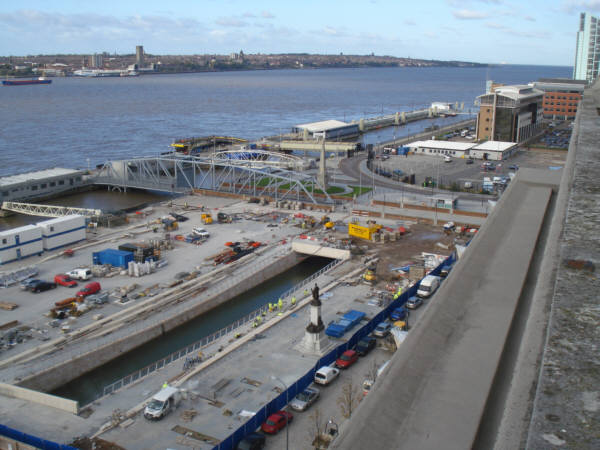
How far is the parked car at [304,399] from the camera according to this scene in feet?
29.7

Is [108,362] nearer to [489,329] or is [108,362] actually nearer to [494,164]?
[489,329]

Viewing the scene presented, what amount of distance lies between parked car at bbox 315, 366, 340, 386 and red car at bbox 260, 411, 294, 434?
4.12 ft

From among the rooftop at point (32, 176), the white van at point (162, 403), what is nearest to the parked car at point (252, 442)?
the white van at point (162, 403)

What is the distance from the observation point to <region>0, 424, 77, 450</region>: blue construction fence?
7.89 metres

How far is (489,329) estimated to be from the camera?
5594mm

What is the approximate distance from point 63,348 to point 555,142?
37347 millimetres

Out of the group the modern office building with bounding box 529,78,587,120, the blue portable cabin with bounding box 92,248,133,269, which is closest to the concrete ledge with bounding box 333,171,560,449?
the blue portable cabin with bounding box 92,248,133,269

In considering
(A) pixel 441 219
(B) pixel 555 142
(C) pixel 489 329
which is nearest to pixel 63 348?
(C) pixel 489 329

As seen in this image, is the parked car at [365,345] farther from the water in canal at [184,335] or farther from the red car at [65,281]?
the red car at [65,281]

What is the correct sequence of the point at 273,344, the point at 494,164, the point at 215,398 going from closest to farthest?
the point at 215,398
the point at 273,344
the point at 494,164

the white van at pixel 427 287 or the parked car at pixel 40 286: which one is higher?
the white van at pixel 427 287

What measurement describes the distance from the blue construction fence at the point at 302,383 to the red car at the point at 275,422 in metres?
0.13

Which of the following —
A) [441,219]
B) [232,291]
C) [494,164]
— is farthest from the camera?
[494,164]

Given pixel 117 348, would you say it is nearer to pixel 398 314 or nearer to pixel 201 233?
pixel 398 314
